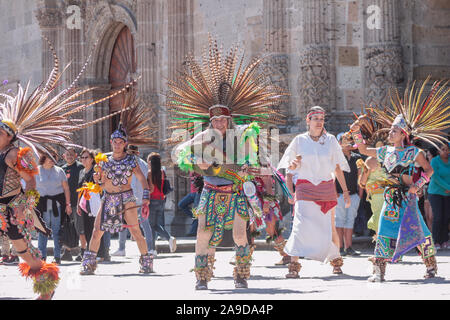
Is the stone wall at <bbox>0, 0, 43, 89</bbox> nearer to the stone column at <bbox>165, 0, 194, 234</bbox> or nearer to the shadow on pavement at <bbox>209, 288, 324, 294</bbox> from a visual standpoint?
the stone column at <bbox>165, 0, 194, 234</bbox>

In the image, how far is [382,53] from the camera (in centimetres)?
1720

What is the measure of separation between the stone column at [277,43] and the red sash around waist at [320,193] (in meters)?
7.01

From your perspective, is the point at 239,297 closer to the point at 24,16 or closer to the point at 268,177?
the point at 268,177

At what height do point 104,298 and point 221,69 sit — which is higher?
point 221,69

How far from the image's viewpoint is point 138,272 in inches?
486

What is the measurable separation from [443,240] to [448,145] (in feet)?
5.20

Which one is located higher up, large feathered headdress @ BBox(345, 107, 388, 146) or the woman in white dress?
large feathered headdress @ BBox(345, 107, 388, 146)

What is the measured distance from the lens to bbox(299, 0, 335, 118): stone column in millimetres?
17625

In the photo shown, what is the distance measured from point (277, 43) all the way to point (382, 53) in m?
2.11

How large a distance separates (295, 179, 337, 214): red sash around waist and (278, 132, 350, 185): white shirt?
47 millimetres

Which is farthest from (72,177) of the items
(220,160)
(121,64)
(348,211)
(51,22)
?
(51,22)

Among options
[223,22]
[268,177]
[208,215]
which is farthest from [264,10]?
[208,215]

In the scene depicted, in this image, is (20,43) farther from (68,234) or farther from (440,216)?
(440,216)

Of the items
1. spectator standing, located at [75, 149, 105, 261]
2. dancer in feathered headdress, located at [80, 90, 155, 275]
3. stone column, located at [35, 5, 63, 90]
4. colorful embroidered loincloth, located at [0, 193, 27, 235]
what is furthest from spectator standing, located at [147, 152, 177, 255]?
stone column, located at [35, 5, 63, 90]
